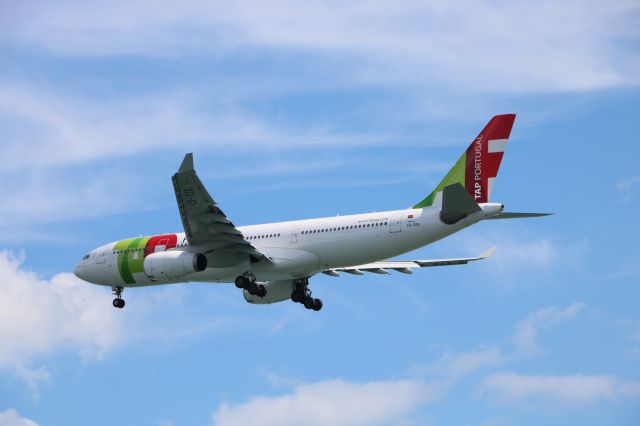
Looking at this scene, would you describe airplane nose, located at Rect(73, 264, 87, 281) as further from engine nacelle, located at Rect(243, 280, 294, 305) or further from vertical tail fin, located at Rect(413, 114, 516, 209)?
vertical tail fin, located at Rect(413, 114, 516, 209)

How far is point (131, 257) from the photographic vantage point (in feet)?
157

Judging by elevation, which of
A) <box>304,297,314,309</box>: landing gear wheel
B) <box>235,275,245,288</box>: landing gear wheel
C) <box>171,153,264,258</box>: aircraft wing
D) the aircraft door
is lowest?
<box>304,297,314,309</box>: landing gear wheel

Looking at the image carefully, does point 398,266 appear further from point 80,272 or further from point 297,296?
point 80,272

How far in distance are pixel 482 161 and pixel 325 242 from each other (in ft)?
23.3

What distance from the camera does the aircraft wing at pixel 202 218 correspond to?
42.0 meters

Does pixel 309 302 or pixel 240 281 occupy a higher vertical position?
pixel 240 281

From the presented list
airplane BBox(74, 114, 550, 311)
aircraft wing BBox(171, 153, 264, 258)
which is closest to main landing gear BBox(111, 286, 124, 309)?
airplane BBox(74, 114, 550, 311)

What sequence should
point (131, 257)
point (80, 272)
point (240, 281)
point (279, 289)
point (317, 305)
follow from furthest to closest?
point (80, 272)
point (279, 289)
point (317, 305)
point (131, 257)
point (240, 281)

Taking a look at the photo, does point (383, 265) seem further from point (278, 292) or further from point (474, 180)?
point (474, 180)

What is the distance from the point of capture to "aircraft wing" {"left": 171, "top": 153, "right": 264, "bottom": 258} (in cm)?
4197

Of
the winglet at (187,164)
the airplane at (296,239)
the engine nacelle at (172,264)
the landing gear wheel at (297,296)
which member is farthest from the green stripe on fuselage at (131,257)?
the winglet at (187,164)

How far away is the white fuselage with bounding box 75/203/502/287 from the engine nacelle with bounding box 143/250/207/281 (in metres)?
0.59

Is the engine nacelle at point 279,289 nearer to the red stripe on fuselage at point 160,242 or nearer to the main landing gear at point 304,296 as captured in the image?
the main landing gear at point 304,296

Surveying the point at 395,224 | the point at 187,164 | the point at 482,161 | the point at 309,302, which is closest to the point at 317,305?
the point at 309,302
